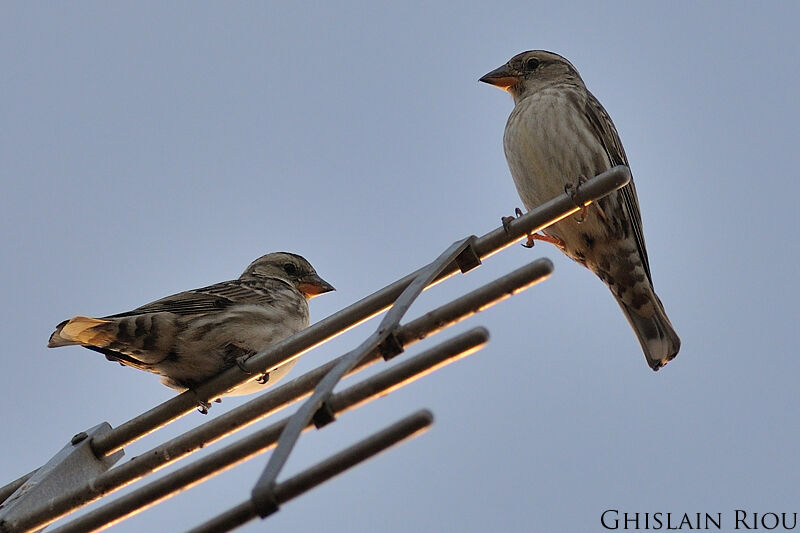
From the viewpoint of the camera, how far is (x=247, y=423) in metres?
2.92

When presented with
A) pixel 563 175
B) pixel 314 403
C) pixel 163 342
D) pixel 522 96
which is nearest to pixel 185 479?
pixel 314 403

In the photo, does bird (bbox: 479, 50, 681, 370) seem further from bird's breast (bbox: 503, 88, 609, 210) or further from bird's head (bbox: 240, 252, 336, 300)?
bird's head (bbox: 240, 252, 336, 300)

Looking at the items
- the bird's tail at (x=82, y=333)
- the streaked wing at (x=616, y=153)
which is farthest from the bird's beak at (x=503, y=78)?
the bird's tail at (x=82, y=333)

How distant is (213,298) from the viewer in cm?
581

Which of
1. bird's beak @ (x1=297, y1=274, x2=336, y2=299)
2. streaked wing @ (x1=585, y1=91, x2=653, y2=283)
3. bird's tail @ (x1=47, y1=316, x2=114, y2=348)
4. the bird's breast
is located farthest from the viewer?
bird's beak @ (x1=297, y1=274, x2=336, y2=299)

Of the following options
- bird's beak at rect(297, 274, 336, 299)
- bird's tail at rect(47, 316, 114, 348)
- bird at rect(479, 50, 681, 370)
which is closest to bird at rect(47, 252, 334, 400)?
bird's tail at rect(47, 316, 114, 348)

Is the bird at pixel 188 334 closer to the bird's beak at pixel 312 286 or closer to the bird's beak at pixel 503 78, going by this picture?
the bird's beak at pixel 312 286

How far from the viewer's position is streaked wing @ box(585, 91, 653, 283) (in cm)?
633

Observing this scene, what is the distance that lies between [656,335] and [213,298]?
271 centimetres

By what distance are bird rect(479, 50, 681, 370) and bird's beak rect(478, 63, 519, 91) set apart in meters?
0.67

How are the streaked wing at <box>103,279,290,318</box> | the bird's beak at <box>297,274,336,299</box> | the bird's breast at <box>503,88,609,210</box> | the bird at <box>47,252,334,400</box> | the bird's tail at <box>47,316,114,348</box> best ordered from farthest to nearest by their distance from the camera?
the bird's beak at <box>297,274,336,299</box> < the bird's breast at <box>503,88,609,210</box> < the streaked wing at <box>103,279,290,318</box> < the bird at <box>47,252,334,400</box> < the bird's tail at <box>47,316,114,348</box>

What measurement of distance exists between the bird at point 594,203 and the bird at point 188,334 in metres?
1.62

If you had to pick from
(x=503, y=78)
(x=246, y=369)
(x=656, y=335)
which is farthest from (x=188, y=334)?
(x=503, y=78)

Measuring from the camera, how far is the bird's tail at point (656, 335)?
20.9 ft
